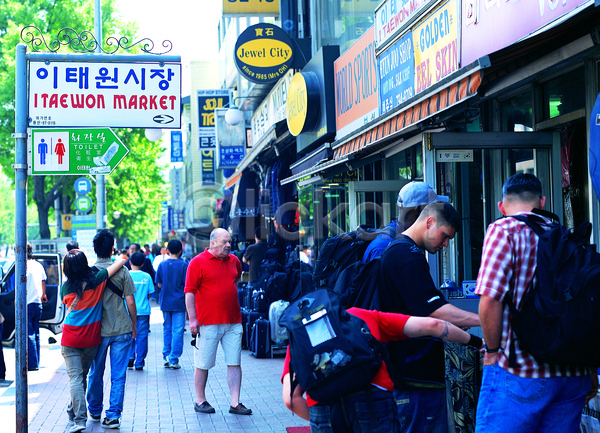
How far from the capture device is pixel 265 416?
7715 millimetres

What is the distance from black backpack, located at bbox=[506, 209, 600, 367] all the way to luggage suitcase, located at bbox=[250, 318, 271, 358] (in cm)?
863

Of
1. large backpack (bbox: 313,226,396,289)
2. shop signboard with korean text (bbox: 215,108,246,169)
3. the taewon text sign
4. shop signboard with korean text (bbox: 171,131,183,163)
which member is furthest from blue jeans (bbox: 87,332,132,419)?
shop signboard with korean text (bbox: 171,131,183,163)

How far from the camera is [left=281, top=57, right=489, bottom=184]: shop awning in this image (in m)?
5.02

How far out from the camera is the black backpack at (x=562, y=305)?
3.07m

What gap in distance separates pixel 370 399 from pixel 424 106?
3.37m

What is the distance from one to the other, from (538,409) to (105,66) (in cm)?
475

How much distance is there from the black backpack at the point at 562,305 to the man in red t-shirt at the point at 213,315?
498cm

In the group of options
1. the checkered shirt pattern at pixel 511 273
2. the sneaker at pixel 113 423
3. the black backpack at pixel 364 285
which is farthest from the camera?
the sneaker at pixel 113 423

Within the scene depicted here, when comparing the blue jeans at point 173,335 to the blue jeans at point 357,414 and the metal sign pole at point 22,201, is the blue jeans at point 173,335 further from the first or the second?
the blue jeans at point 357,414

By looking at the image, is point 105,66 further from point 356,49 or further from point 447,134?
point 356,49

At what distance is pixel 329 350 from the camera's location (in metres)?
2.92

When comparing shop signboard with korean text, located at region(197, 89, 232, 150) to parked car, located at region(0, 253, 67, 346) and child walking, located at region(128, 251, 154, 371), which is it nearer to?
parked car, located at region(0, 253, 67, 346)

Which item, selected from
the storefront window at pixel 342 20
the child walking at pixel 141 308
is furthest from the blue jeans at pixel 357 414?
the storefront window at pixel 342 20

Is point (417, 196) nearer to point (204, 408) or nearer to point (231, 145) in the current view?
point (204, 408)
